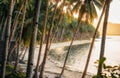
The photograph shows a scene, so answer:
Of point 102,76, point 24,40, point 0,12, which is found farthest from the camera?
point 0,12

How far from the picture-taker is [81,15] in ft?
88.7

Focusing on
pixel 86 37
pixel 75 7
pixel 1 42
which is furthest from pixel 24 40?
pixel 86 37

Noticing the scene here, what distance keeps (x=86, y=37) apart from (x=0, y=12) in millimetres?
133863

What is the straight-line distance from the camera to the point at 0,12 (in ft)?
128

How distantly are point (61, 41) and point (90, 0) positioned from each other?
274 ft

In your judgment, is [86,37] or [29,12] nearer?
[29,12]

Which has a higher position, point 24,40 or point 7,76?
point 24,40

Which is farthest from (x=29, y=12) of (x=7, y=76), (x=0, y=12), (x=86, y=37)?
(x=86, y=37)

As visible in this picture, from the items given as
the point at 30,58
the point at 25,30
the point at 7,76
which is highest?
the point at 25,30

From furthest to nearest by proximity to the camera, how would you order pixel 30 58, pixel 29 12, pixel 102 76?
pixel 29 12
pixel 30 58
pixel 102 76

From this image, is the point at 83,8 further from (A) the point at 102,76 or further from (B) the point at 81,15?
(A) the point at 102,76

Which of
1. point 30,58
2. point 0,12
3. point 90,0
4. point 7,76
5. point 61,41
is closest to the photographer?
point 30,58

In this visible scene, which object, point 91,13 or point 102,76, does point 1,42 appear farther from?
point 102,76

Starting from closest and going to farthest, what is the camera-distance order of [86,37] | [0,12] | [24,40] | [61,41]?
[24,40], [0,12], [61,41], [86,37]
